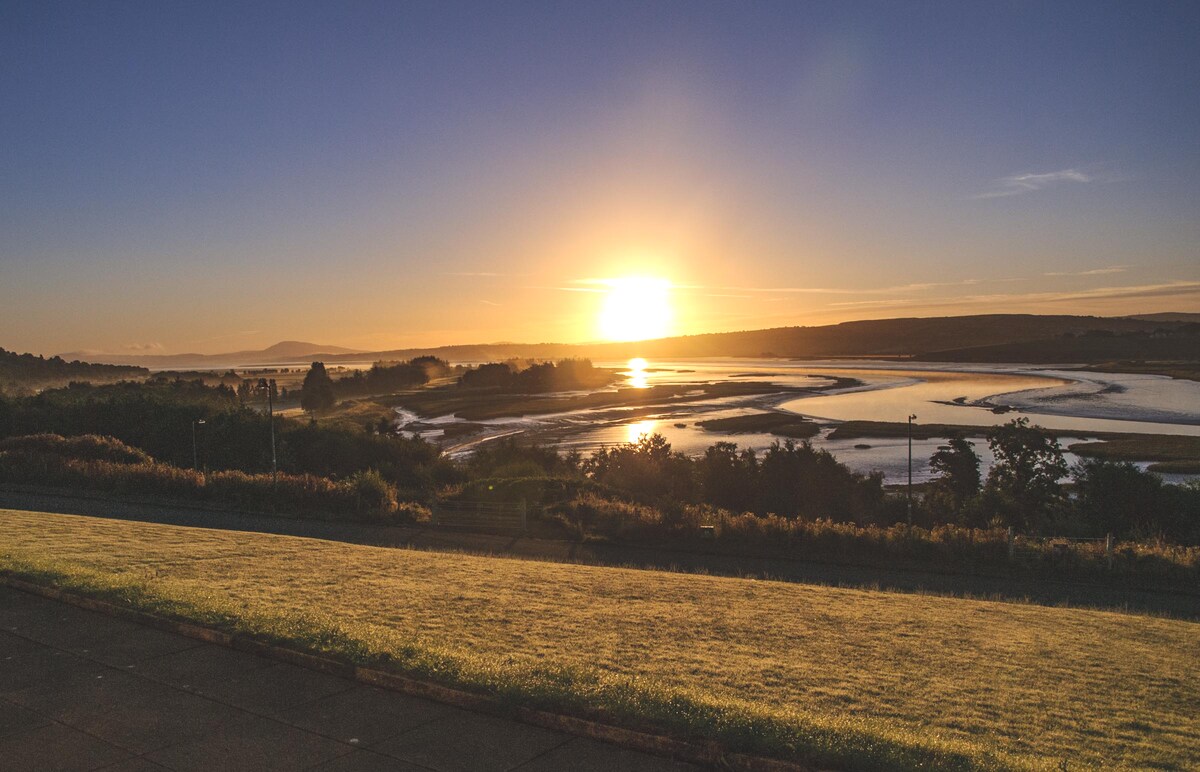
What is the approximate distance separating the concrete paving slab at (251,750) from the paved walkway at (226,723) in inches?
0.5

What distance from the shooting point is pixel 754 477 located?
43188mm

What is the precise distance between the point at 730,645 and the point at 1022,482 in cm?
3196

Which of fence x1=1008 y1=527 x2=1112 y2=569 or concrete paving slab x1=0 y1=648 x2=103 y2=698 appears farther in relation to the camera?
fence x1=1008 y1=527 x2=1112 y2=569

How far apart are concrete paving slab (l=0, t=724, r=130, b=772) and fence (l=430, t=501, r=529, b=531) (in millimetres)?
20310

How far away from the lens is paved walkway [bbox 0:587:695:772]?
19.4 feet

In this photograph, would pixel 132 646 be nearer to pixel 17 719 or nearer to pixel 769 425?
pixel 17 719

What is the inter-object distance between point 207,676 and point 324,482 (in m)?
24.5

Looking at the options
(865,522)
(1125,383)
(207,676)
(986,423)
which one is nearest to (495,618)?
(207,676)

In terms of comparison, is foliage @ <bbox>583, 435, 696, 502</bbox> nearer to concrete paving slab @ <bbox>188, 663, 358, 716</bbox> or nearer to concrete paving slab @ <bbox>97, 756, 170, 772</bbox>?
concrete paving slab @ <bbox>188, 663, 358, 716</bbox>

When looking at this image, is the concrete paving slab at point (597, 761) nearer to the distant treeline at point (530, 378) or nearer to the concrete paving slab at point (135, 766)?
the concrete paving slab at point (135, 766)

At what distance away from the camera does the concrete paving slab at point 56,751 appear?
582cm

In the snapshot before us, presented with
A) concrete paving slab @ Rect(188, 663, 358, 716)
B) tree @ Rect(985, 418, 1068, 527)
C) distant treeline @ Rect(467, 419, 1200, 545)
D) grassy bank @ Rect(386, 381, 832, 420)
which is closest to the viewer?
concrete paving slab @ Rect(188, 663, 358, 716)

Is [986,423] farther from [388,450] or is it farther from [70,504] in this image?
[70,504]

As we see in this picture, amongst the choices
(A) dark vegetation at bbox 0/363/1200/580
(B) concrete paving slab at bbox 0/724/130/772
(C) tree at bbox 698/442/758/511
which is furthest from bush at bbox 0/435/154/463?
(B) concrete paving slab at bbox 0/724/130/772
